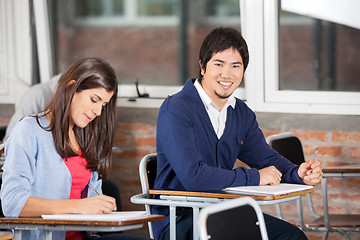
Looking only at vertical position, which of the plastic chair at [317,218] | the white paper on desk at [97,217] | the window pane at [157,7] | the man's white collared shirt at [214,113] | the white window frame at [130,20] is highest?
the window pane at [157,7]

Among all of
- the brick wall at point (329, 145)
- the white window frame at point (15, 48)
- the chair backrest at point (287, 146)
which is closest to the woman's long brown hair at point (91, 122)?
the chair backrest at point (287, 146)

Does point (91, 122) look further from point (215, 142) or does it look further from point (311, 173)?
point (311, 173)

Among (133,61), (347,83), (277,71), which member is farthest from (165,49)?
(347,83)

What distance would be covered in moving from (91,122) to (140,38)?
207cm

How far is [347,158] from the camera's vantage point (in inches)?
155

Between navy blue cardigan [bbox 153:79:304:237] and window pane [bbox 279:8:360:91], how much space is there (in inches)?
43.0

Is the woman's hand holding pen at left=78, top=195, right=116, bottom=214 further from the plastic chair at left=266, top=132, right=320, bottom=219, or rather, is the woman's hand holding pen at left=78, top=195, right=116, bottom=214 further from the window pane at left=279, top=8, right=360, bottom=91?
the window pane at left=279, top=8, right=360, bottom=91

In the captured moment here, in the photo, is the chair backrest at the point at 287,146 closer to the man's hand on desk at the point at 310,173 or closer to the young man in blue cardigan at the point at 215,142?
the young man in blue cardigan at the point at 215,142

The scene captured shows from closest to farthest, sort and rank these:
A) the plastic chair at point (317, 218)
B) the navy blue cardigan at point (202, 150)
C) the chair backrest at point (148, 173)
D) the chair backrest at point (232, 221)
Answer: the chair backrest at point (232, 221) < the navy blue cardigan at point (202, 150) < the chair backrest at point (148, 173) < the plastic chair at point (317, 218)

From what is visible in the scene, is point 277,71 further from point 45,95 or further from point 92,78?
point 92,78

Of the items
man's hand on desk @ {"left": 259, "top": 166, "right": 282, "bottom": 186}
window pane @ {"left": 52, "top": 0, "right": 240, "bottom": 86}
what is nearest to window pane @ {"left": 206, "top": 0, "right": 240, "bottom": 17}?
window pane @ {"left": 52, "top": 0, "right": 240, "bottom": 86}

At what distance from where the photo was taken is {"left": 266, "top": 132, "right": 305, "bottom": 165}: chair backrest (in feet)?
11.2

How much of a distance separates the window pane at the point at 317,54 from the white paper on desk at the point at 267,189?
146cm

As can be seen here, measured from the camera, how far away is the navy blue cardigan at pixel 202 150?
2.63 metres
